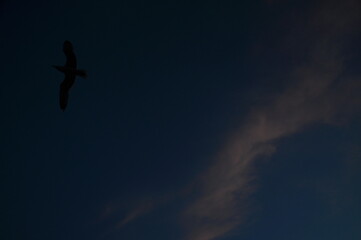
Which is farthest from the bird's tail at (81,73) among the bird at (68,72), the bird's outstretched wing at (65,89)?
the bird's outstretched wing at (65,89)

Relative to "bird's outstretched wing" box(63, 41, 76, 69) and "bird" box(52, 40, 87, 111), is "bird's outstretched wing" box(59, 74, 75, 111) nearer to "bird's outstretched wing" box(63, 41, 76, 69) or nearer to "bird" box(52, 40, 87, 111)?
"bird" box(52, 40, 87, 111)

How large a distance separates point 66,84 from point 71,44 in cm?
332

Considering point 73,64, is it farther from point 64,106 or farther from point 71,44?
point 64,106

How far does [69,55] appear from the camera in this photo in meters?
26.6

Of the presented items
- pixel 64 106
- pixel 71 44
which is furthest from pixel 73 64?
pixel 64 106

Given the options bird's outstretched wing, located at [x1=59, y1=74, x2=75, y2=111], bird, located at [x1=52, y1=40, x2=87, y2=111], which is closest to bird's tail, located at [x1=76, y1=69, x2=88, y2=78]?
bird, located at [x1=52, y1=40, x2=87, y2=111]

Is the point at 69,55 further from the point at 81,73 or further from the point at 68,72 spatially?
the point at 81,73

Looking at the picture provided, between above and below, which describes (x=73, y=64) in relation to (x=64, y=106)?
above

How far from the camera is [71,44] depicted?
26.5 metres

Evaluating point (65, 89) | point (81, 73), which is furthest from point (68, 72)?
point (65, 89)

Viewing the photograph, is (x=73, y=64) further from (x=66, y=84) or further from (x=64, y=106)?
(x=64, y=106)

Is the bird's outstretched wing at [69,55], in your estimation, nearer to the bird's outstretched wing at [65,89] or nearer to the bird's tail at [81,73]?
the bird's tail at [81,73]

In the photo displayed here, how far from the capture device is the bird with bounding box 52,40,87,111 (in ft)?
86.6

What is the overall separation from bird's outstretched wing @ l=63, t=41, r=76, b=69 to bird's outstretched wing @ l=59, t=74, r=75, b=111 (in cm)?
88
